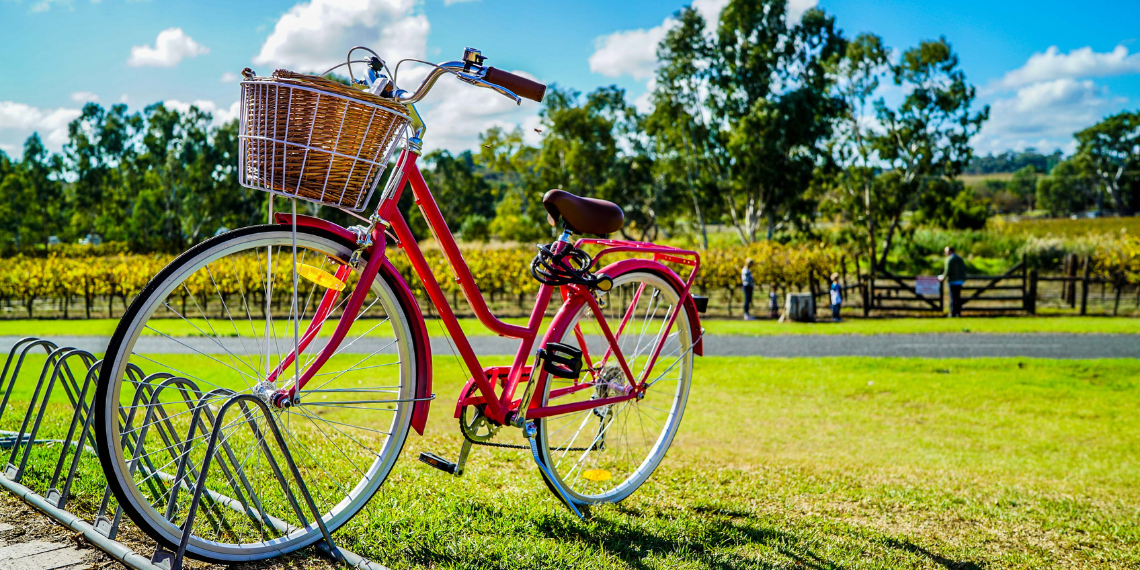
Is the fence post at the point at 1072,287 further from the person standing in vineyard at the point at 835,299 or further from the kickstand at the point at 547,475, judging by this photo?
the kickstand at the point at 547,475

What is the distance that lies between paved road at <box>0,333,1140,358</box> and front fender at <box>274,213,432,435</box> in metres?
10.0

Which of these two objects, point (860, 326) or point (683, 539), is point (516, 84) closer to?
point (683, 539)

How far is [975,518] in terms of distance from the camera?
392 cm

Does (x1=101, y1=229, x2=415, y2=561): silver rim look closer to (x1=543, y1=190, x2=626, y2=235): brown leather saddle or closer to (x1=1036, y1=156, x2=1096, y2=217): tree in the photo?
(x1=543, y1=190, x2=626, y2=235): brown leather saddle

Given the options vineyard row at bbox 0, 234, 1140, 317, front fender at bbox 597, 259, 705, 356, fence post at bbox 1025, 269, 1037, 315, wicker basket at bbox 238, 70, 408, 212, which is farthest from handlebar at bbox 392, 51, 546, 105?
fence post at bbox 1025, 269, 1037, 315

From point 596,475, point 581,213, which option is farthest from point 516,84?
point 596,475

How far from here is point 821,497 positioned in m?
4.18

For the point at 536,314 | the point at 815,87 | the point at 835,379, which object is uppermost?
the point at 815,87

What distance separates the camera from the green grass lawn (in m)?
2.98

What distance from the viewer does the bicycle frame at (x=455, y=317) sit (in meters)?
2.52

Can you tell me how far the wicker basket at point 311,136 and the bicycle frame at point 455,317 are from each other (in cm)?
19

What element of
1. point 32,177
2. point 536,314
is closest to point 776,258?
point 536,314

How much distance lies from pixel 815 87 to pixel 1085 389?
66.6 feet

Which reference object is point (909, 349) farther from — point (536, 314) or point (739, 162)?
point (739, 162)
